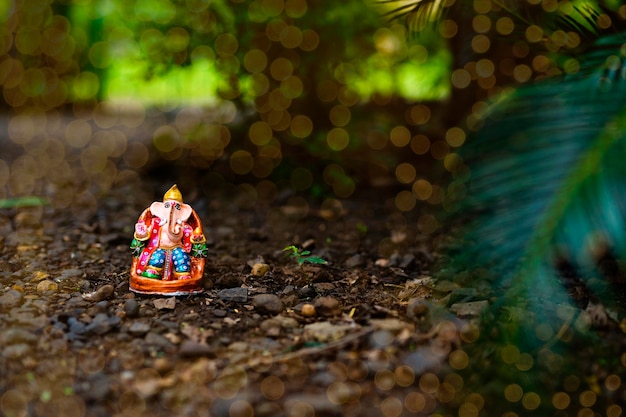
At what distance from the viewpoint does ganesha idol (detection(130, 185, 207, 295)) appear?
2.15 m

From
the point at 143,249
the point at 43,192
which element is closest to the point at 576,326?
the point at 143,249

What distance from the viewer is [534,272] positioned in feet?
4.04

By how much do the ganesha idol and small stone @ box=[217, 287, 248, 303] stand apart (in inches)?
2.9

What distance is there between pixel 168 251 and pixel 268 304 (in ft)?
1.23

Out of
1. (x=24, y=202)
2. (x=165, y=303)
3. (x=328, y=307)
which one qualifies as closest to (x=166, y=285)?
(x=165, y=303)

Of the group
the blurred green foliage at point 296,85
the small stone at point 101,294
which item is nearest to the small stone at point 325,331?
the small stone at point 101,294

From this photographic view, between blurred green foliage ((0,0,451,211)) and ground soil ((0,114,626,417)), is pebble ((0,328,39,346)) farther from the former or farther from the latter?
blurred green foliage ((0,0,451,211))

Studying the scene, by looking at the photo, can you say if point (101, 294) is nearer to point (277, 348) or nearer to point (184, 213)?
point (184, 213)

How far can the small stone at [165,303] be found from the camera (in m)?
2.07

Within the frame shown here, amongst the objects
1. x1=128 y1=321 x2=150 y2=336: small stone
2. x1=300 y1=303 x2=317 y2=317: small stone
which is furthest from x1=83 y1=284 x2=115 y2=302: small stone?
x1=300 y1=303 x2=317 y2=317: small stone

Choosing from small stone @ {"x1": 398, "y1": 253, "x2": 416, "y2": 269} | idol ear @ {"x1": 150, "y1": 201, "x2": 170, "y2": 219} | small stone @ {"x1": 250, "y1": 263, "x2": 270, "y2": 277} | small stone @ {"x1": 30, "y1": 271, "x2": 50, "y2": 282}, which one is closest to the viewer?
idol ear @ {"x1": 150, "y1": 201, "x2": 170, "y2": 219}

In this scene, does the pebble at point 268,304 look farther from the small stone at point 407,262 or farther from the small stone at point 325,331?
the small stone at point 407,262

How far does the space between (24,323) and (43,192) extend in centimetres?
200

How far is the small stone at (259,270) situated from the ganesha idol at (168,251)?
29cm
